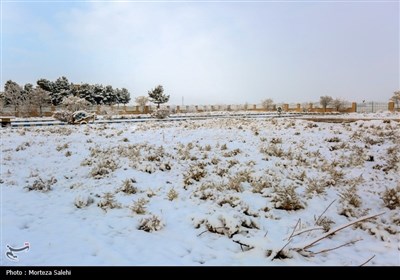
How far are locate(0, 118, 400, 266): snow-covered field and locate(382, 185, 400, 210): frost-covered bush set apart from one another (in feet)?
0.08

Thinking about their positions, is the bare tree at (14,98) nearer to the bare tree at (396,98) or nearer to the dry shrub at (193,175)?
the dry shrub at (193,175)

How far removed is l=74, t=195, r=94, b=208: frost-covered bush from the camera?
641cm

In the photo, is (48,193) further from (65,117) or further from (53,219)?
(65,117)

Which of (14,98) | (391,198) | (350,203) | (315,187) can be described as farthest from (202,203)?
(14,98)

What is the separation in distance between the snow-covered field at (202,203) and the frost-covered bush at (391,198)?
0.02 m

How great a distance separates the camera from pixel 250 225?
222 inches

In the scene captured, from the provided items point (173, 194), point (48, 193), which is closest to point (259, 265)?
point (173, 194)

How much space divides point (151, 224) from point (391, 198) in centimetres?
557

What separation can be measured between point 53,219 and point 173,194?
2.64 m

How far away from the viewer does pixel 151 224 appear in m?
5.50

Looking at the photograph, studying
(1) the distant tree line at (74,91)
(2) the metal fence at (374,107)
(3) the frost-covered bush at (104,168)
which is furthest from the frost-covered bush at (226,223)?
(1) the distant tree line at (74,91)

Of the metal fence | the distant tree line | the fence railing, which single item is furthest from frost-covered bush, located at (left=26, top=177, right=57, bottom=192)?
the distant tree line

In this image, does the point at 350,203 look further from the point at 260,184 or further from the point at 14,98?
the point at 14,98

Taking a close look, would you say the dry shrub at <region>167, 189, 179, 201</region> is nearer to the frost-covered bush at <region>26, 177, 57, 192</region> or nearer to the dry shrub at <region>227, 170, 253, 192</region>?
the dry shrub at <region>227, 170, 253, 192</region>
